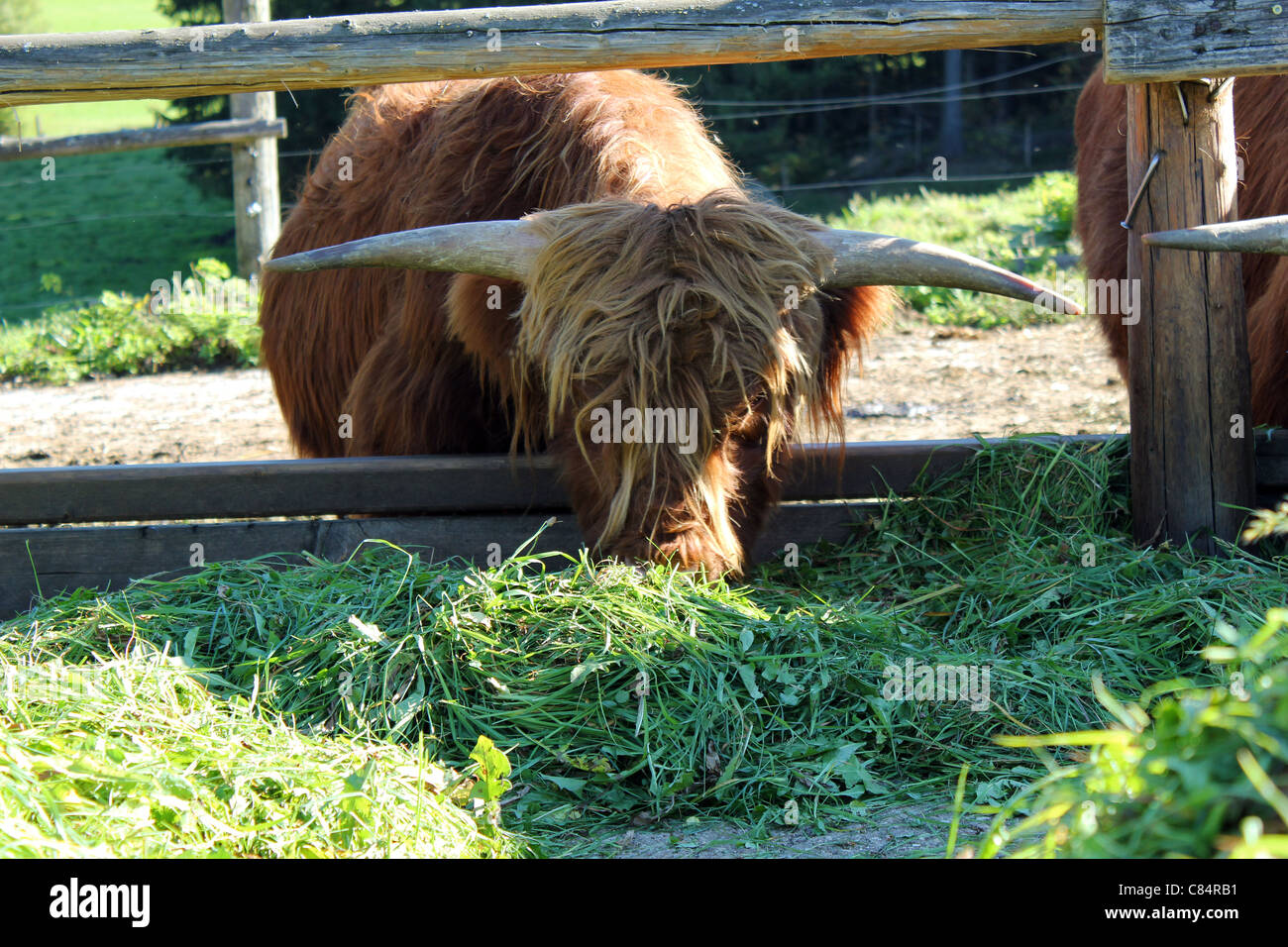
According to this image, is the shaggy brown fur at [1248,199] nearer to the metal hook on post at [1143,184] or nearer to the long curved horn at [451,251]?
the metal hook on post at [1143,184]

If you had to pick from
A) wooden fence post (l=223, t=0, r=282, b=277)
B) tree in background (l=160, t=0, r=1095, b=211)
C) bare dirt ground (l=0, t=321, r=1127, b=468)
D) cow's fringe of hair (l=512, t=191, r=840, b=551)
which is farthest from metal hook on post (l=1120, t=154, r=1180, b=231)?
tree in background (l=160, t=0, r=1095, b=211)

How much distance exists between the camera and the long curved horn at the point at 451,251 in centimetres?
334

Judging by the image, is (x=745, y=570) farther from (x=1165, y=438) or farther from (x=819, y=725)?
(x=1165, y=438)

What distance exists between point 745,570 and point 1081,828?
2155 mm

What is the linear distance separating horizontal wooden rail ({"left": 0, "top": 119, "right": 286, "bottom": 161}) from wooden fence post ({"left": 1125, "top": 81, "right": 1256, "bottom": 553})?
8.76 meters

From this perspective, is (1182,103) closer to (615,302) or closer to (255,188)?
(615,302)

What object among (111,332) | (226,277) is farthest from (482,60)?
(226,277)

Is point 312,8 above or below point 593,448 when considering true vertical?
above

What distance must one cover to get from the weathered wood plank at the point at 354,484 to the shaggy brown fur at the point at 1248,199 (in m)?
0.61

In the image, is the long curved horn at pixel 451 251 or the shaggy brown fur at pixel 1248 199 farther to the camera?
the shaggy brown fur at pixel 1248 199

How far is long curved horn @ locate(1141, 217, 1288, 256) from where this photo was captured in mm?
2725

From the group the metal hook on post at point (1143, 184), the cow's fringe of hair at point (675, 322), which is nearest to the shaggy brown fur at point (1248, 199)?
the metal hook on post at point (1143, 184)

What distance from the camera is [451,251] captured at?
3369 mm

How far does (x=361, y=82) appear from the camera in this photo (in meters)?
3.30
